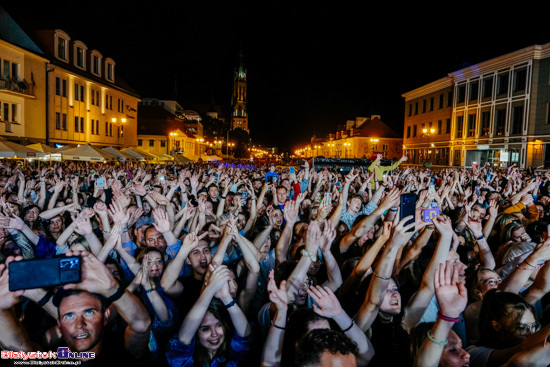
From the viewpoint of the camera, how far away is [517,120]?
29078mm

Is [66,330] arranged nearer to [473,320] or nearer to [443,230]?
[443,230]

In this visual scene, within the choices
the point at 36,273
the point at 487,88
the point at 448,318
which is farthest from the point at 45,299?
the point at 487,88

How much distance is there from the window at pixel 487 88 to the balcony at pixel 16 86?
1504 inches

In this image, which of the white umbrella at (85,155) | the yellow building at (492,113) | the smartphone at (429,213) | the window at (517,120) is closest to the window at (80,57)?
the white umbrella at (85,155)

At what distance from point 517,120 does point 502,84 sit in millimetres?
3969

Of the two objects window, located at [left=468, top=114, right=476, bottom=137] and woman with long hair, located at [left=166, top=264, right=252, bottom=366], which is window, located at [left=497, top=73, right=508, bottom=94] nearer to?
window, located at [left=468, top=114, right=476, bottom=137]

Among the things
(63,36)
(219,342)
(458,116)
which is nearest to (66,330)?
(219,342)

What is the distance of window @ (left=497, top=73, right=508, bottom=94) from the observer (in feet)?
99.1

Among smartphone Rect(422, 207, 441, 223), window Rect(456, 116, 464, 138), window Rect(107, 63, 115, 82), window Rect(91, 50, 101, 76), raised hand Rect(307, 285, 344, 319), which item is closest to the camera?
raised hand Rect(307, 285, 344, 319)

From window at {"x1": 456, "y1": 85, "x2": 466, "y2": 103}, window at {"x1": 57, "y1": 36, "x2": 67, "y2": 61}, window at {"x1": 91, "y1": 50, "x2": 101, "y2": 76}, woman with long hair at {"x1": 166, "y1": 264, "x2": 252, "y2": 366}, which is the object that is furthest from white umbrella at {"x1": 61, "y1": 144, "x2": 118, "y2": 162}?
window at {"x1": 456, "y1": 85, "x2": 466, "y2": 103}

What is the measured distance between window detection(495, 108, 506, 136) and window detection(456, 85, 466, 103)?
509cm

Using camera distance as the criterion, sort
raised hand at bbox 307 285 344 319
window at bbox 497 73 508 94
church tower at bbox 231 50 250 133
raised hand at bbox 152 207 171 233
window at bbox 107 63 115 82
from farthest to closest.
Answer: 1. church tower at bbox 231 50 250 133
2. window at bbox 107 63 115 82
3. window at bbox 497 73 508 94
4. raised hand at bbox 152 207 171 233
5. raised hand at bbox 307 285 344 319

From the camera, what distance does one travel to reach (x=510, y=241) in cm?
505

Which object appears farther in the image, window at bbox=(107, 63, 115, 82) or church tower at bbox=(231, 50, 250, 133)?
church tower at bbox=(231, 50, 250, 133)
